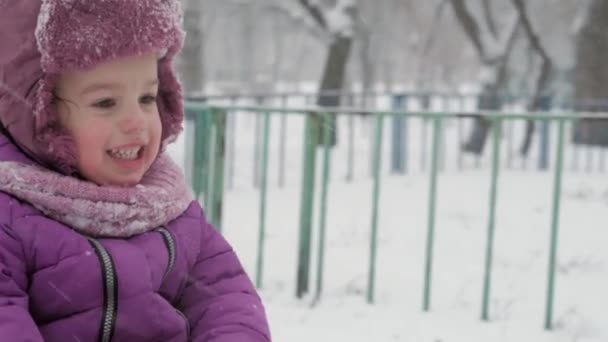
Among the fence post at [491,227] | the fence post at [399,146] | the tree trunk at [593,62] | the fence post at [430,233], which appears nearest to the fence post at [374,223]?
the fence post at [430,233]

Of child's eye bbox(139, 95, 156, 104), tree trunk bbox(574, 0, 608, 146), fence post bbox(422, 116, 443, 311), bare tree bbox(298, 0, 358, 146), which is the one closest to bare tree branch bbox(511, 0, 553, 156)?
tree trunk bbox(574, 0, 608, 146)

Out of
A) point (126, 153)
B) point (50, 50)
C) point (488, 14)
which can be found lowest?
point (126, 153)

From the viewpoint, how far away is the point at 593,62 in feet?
47.1

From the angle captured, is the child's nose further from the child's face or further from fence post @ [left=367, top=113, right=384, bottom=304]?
fence post @ [left=367, top=113, right=384, bottom=304]

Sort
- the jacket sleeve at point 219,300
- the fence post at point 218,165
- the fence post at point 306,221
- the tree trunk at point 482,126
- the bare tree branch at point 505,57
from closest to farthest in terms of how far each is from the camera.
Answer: the jacket sleeve at point 219,300 → the fence post at point 306,221 → the fence post at point 218,165 → the tree trunk at point 482,126 → the bare tree branch at point 505,57

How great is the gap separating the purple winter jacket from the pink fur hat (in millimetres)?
83

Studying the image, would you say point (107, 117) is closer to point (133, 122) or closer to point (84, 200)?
point (133, 122)

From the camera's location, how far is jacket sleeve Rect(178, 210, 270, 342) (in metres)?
1.84

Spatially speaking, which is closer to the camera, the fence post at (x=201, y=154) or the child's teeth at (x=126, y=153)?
the child's teeth at (x=126, y=153)

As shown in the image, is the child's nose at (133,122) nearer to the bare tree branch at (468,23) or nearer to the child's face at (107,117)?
the child's face at (107,117)

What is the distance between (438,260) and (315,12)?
707 cm

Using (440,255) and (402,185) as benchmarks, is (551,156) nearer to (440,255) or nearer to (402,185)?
(402,185)

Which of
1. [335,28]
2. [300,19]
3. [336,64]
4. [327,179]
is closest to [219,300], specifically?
[327,179]

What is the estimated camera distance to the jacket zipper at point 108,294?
163 centimetres
